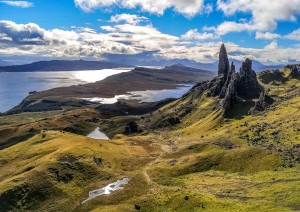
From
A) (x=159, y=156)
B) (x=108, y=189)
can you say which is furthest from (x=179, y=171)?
(x=108, y=189)

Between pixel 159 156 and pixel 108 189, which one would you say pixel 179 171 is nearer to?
pixel 159 156

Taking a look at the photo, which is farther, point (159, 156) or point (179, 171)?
point (159, 156)

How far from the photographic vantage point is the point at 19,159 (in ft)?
577

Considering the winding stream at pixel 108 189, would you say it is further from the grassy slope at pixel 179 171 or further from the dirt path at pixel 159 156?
the dirt path at pixel 159 156

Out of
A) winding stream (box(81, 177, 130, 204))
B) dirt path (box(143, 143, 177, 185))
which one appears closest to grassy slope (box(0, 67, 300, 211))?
dirt path (box(143, 143, 177, 185))

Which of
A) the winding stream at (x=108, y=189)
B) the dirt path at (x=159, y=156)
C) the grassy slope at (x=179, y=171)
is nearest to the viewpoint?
the grassy slope at (x=179, y=171)

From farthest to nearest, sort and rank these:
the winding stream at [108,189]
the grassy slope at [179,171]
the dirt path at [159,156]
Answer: the dirt path at [159,156] → the winding stream at [108,189] → the grassy slope at [179,171]

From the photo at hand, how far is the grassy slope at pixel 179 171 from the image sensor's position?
342 feet

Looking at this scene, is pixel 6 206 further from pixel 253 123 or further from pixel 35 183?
pixel 253 123

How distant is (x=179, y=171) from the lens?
138m

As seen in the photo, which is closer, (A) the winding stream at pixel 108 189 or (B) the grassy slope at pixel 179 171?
(B) the grassy slope at pixel 179 171

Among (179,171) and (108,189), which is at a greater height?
(179,171)

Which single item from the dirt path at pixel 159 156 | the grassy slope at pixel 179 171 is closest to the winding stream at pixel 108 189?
the grassy slope at pixel 179 171

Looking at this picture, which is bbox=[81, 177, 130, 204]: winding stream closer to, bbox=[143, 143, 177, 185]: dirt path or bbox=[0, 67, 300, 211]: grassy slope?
bbox=[0, 67, 300, 211]: grassy slope
